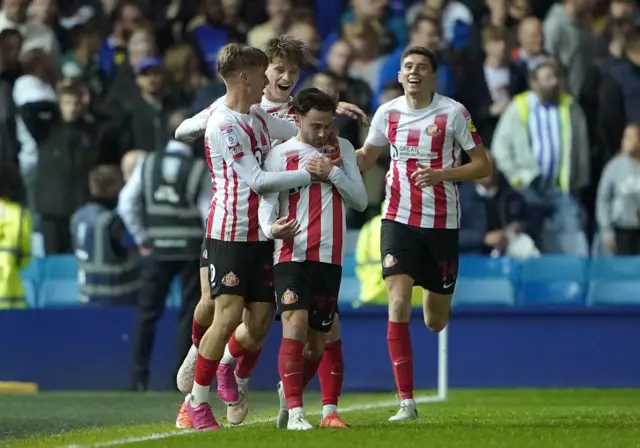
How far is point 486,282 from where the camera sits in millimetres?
14227

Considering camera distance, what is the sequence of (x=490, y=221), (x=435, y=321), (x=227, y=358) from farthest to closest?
(x=490, y=221) → (x=435, y=321) → (x=227, y=358)

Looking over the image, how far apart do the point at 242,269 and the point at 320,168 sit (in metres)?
0.69

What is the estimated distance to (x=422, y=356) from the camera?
46.7 feet

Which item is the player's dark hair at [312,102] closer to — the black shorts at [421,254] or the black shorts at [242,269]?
the black shorts at [242,269]

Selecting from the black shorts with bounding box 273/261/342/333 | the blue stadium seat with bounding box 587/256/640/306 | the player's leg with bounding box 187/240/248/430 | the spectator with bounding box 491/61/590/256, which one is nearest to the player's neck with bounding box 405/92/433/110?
the black shorts with bounding box 273/261/342/333

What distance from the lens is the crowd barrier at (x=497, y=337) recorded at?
14.1 meters

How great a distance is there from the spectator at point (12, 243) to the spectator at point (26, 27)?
282 cm

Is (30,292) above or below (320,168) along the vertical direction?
below

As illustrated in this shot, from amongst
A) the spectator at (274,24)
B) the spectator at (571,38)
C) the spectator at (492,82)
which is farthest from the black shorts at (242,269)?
the spectator at (274,24)

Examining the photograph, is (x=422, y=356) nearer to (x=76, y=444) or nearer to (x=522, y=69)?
(x=522, y=69)

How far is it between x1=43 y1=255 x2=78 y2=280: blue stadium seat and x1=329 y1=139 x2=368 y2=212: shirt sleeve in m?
6.40

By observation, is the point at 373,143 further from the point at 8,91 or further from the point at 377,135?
the point at 8,91

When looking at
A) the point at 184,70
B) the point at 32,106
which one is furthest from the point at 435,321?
the point at 32,106

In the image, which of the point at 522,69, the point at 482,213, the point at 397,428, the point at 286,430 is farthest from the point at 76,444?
the point at 522,69
